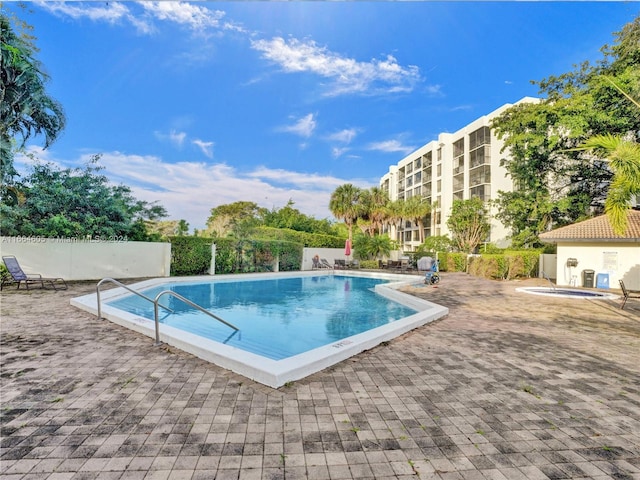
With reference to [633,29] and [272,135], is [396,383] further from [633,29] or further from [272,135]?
[272,135]

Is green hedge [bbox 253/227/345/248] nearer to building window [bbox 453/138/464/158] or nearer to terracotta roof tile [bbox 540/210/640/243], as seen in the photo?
terracotta roof tile [bbox 540/210/640/243]

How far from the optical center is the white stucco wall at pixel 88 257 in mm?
13164

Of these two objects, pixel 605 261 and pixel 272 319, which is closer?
pixel 272 319

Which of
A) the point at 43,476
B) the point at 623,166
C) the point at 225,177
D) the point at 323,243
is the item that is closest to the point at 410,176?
the point at 323,243

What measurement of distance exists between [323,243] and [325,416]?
27.1 metres

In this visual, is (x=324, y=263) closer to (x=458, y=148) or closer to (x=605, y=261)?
(x=605, y=261)

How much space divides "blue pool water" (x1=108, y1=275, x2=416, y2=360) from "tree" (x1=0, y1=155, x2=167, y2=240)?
4763mm

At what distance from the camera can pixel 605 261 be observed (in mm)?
16031

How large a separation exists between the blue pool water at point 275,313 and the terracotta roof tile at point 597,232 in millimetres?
10991

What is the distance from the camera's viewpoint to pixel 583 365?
15.7 ft

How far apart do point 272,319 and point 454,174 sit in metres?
40.8

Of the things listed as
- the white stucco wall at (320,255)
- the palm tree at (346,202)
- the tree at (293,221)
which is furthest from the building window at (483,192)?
the white stucco wall at (320,255)

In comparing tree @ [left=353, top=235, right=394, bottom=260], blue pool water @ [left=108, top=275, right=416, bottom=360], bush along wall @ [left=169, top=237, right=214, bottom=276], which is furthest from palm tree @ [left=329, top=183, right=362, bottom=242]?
blue pool water @ [left=108, top=275, right=416, bottom=360]

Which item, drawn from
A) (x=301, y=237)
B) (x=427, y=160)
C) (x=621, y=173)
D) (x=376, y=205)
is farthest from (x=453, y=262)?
(x=427, y=160)
